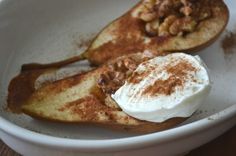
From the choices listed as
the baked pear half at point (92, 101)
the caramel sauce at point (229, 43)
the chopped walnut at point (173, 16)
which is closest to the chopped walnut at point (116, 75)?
the baked pear half at point (92, 101)

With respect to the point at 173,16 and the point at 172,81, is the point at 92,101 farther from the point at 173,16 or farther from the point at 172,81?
the point at 173,16

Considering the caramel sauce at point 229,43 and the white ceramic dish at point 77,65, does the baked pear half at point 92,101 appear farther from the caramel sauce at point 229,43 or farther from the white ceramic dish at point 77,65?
the caramel sauce at point 229,43

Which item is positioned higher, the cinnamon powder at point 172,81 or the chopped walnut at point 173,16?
the chopped walnut at point 173,16

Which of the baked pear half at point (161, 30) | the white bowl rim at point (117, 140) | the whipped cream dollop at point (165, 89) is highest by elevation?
the baked pear half at point (161, 30)

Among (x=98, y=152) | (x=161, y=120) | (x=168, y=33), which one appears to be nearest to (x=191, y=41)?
(x=168, y=33)

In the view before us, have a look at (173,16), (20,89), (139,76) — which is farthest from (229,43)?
(20,89)

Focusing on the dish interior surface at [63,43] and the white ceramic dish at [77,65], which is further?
the dish interior surface at [63,43]
